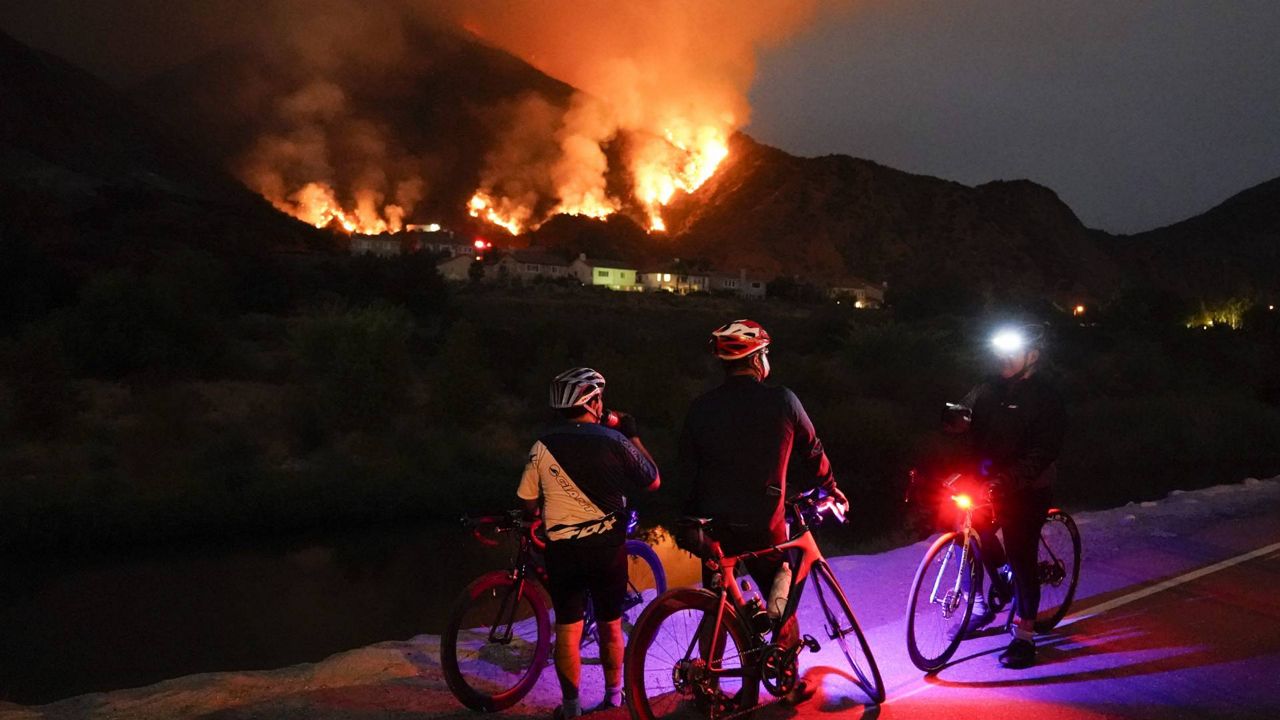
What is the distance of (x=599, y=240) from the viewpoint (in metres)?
131

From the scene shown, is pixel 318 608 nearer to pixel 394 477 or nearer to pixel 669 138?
pixel 394 477

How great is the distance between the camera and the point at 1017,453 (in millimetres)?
5371

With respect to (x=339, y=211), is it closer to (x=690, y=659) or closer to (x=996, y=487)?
(x=996, y=487)

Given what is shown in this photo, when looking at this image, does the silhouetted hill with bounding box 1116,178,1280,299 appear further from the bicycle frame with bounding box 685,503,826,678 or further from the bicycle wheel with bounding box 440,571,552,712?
the bicycle wheel with bounding box 440,571,552,712

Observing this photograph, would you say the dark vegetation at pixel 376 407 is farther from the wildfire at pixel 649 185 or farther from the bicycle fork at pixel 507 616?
the wildfire at pixel 649 185

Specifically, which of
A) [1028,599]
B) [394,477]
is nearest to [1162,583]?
[1028,599]

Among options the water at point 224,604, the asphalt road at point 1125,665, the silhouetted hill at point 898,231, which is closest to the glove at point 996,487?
the asphalt road at point 1125,665

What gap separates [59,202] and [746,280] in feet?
222

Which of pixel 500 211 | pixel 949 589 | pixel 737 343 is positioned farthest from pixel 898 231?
pixel 737 343

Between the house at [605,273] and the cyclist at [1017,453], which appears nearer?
the cyclist at [1017,453]

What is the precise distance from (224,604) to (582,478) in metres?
12.9

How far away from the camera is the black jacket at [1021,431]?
529 cm

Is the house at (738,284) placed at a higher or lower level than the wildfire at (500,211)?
lower

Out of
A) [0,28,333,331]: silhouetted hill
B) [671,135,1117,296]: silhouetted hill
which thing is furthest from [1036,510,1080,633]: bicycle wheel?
[671,135,1117,296]: silhouetted hill
